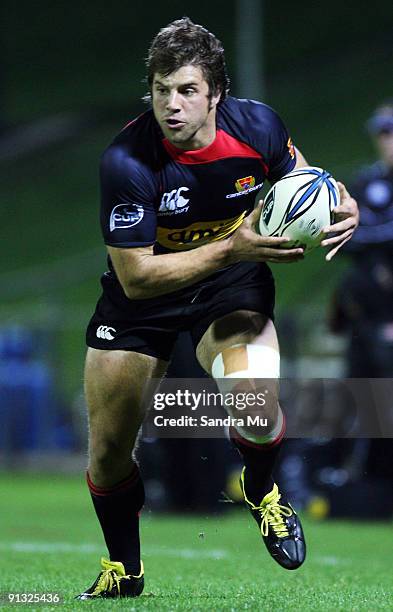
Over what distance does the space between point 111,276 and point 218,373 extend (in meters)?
0.75

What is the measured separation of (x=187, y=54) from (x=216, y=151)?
47cm

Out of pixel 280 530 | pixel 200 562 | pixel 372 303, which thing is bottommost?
pixel 200 562

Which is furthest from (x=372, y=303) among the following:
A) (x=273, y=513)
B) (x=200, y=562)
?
(x=273, y=513)

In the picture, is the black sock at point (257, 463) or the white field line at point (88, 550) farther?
the white field line at point (88, 550)

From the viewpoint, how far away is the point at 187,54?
5.66m

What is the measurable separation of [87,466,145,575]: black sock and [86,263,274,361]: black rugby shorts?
2.21ft

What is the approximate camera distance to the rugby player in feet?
18.6

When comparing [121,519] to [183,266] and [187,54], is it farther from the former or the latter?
[187,54]

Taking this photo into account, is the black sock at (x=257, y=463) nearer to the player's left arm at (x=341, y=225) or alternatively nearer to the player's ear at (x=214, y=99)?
the player's left arm at (x=341, y=225)

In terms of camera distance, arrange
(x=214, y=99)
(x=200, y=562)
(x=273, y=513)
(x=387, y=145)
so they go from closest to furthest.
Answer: (x=214, y=99), (x=273, y=513), (x=200, y=562), (x=387, y=145)

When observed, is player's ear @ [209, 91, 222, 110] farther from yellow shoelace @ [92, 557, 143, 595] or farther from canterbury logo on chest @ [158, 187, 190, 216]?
yellow shoelace @ [92, 557, 143, 595]

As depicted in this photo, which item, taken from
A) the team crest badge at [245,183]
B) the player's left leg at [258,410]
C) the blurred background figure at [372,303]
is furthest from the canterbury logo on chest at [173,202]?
the blurred background figure at [372,303]

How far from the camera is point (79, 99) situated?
34031mm

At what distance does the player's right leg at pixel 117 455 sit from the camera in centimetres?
604
